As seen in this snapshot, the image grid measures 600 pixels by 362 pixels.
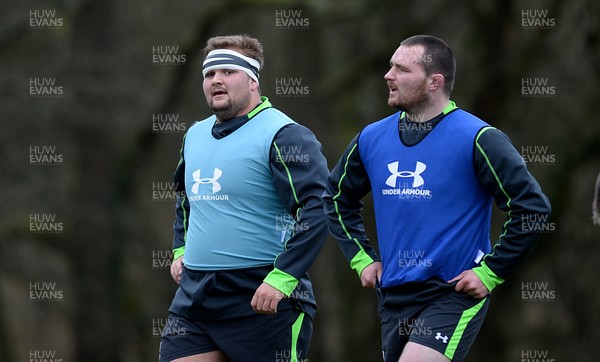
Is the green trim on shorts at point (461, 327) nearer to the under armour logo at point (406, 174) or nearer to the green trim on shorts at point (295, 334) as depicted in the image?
the under armour logo at point (406, 174)

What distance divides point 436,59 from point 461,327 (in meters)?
1.45

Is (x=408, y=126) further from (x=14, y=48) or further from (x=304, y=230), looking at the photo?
(x=14, y=48)

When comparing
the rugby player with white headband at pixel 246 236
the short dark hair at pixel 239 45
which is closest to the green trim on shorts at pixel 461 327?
the rugby player with white headband at pixel 246 236

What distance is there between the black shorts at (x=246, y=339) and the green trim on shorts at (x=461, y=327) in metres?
1.00

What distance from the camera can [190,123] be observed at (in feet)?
58.3

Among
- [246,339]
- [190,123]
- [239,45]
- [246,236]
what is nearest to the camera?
[246,339]

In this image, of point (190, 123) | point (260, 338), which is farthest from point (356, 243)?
point (190, 123)

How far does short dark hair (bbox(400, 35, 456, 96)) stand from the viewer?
19.6 ft

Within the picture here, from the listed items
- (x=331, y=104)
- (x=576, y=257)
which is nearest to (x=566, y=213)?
(x=576, y=257)

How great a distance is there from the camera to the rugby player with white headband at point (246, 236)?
620 cm

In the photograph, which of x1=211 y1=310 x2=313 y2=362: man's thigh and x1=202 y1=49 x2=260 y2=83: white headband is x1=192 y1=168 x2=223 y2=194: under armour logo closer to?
x1=202 y1=49 x2=260 y2=83: white headband

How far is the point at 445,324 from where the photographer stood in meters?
5.65

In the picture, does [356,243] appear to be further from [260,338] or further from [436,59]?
[436,59]

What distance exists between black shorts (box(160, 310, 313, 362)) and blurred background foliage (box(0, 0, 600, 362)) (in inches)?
281
